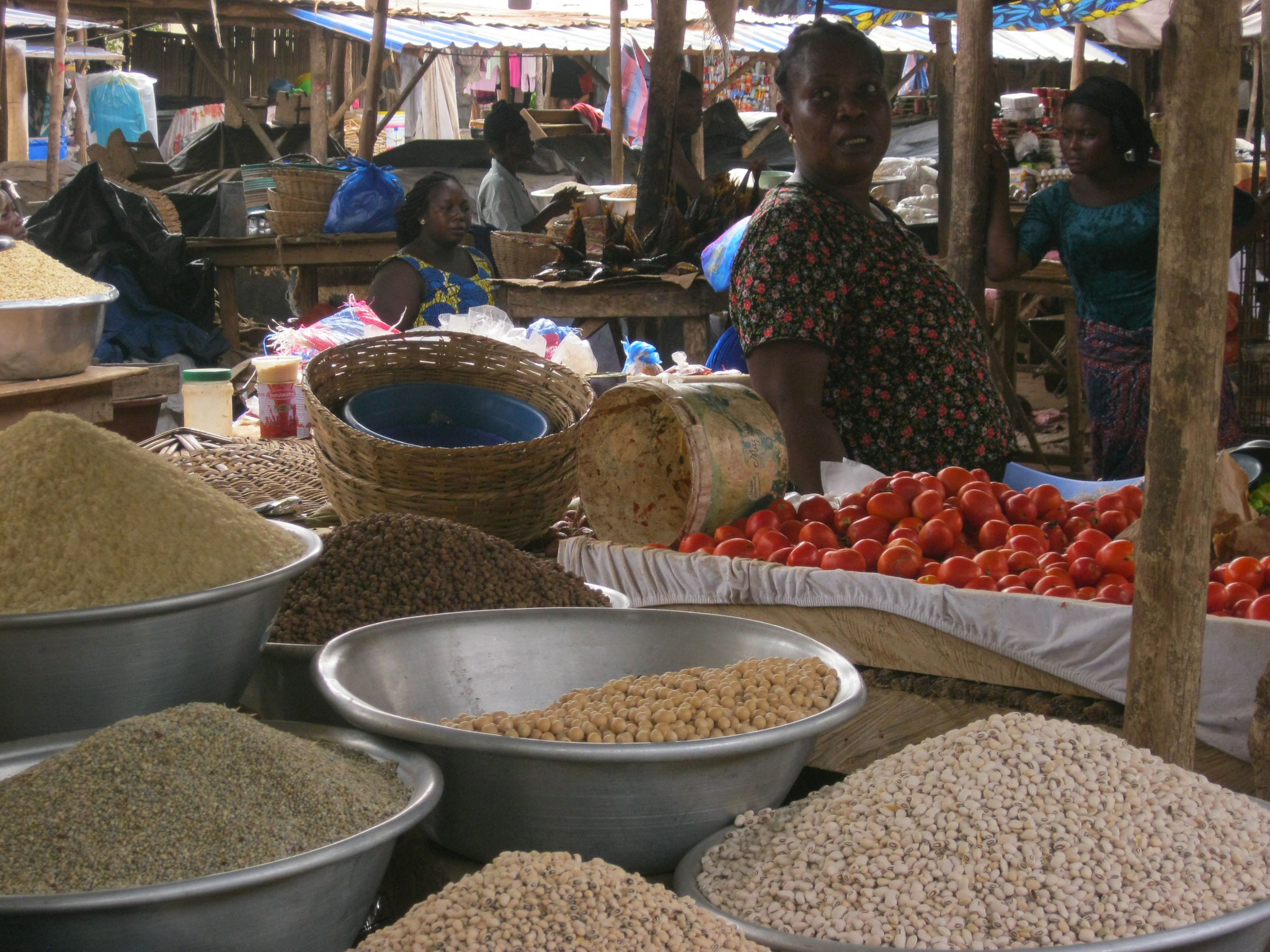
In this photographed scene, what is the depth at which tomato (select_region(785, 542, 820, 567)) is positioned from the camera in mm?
1771

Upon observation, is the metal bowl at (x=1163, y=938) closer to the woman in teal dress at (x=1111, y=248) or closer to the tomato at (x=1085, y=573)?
the tomato at (x=1085, y=573)

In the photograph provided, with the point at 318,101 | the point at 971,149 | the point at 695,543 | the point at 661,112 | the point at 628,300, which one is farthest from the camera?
the point at 318,101

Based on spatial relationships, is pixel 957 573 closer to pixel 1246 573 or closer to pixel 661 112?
pixel 1246 573

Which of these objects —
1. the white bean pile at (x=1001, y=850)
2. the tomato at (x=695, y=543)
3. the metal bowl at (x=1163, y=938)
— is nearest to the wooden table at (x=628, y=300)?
the tomato at (x=695, y=543)

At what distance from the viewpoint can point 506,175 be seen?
6867 mm

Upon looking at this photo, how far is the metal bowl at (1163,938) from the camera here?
0.95 metres

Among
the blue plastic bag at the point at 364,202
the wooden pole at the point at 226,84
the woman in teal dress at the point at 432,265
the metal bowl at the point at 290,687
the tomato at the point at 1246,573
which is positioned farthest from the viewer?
the wooden pole at the point at 226,84

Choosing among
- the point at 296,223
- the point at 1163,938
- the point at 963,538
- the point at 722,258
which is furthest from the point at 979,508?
the point at 296,223

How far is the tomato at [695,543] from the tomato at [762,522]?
71mm

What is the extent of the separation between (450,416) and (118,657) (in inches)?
50.2

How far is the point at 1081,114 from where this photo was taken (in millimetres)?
3449

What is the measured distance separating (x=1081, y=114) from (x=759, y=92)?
9.03 metres

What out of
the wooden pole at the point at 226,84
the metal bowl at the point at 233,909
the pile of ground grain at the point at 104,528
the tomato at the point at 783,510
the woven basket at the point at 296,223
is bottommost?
the metal bowl at the point at 233,909

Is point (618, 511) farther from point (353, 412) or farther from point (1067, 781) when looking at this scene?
point (1067, 781)
